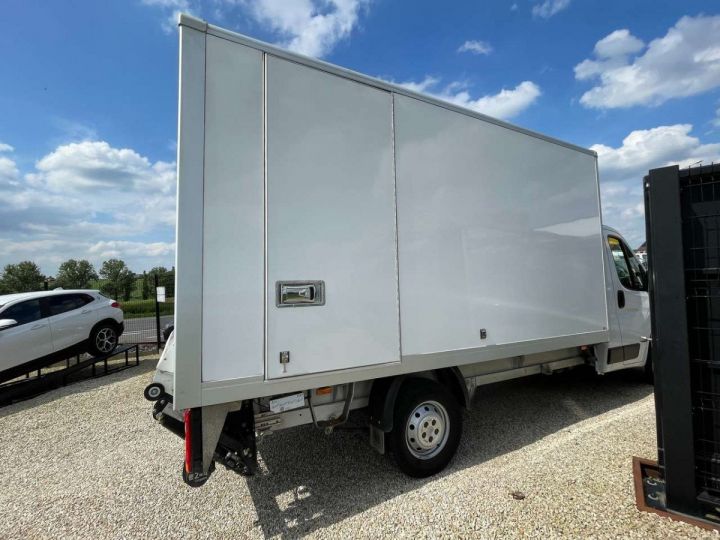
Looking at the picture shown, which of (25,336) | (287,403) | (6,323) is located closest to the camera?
(287,403)

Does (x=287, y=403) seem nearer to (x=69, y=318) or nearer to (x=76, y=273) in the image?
(x=69, y=318)

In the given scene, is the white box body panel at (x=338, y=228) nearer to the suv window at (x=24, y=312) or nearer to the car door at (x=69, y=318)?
the suv window at (x=24, y=312)

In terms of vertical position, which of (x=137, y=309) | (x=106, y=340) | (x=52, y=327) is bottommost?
(x=137, y=309)

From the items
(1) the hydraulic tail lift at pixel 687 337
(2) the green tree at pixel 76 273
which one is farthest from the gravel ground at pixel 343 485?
(2) the green tree at pixel 76 273

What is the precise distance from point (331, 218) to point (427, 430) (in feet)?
6.45

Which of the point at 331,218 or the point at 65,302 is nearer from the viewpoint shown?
the point at 331,218

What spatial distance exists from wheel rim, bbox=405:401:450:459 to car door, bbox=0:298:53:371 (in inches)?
264

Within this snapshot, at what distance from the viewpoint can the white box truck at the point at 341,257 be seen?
91.7 inches

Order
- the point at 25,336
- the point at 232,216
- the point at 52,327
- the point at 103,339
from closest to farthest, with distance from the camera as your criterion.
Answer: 1. the point at 232,216
2. the point at 25,336
3. the point at 52,327
4. the point at 103,339

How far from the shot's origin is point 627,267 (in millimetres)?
5168

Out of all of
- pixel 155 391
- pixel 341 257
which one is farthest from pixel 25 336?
pixel 341 257

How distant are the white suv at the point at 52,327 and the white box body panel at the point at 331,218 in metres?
6.35

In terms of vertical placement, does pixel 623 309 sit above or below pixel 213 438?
above

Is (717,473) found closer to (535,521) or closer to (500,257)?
(535,521)
